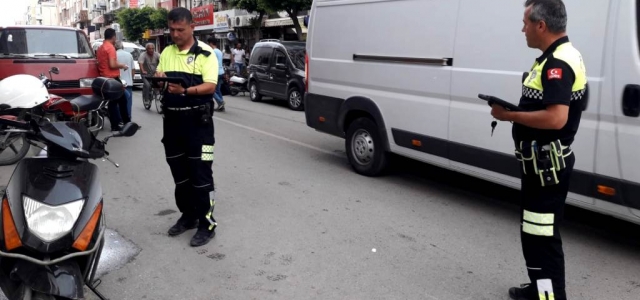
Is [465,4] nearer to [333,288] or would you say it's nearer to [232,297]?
[333,288]

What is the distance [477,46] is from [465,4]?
0.45m

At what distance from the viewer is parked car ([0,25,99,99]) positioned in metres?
8.73

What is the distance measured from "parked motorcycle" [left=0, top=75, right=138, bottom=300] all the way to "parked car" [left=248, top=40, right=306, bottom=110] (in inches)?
427

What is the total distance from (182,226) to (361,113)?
281cm

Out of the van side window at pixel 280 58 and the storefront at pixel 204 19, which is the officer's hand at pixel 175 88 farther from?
the storefront at pixel 204 19

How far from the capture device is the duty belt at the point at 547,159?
312 centimetres

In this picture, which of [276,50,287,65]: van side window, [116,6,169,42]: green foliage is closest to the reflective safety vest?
[276,50,287,65]: van side window

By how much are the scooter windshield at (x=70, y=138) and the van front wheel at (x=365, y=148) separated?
13.0 ft

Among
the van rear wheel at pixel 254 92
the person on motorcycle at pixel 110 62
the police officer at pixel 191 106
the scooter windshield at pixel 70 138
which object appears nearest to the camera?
the scooter windshield at pixel 70 138

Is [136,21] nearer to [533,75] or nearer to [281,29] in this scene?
[281,29]

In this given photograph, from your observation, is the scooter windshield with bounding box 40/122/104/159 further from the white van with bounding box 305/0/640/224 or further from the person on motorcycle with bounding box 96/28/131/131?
the person on motorcycle with bounding box 96/28/131/131

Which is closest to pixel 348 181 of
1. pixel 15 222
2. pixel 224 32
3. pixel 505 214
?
pixel 505 214

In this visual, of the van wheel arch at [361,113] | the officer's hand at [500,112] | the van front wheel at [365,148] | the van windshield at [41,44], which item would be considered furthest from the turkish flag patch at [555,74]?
the van windshield at [41,44]

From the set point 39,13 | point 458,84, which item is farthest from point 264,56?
point 39,13
